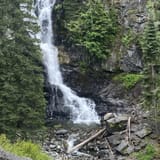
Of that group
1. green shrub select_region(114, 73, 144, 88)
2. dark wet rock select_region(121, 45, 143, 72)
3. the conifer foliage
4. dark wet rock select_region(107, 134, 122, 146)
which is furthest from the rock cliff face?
the conifer foliage

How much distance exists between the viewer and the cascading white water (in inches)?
1278

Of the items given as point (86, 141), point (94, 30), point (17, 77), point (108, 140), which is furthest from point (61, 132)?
point (94, 30)

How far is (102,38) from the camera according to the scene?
3488 cm

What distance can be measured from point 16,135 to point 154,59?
10499mm

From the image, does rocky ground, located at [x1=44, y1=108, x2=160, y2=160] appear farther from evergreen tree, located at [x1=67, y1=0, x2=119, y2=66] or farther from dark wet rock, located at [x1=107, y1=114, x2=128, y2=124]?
evergreen tree, located at [x1=67, y1=0, x2=119, y2=66]

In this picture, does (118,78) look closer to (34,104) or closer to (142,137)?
(142,137)

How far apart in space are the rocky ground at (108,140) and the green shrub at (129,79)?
436cm

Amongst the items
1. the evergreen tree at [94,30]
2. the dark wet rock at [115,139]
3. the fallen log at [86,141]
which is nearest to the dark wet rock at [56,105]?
the evergreen tree at [94,30]

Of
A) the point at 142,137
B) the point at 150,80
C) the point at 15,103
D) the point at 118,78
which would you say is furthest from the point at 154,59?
the point at 15,103

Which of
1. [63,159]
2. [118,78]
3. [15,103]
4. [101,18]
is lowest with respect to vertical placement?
[63,159]

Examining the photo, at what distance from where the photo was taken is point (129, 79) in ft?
110

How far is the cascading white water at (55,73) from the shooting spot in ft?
107

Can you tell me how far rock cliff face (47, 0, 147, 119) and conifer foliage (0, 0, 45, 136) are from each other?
37.6 ft

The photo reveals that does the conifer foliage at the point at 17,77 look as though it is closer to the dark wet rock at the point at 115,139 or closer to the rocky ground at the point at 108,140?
the rocky ground at the point at 108,140
